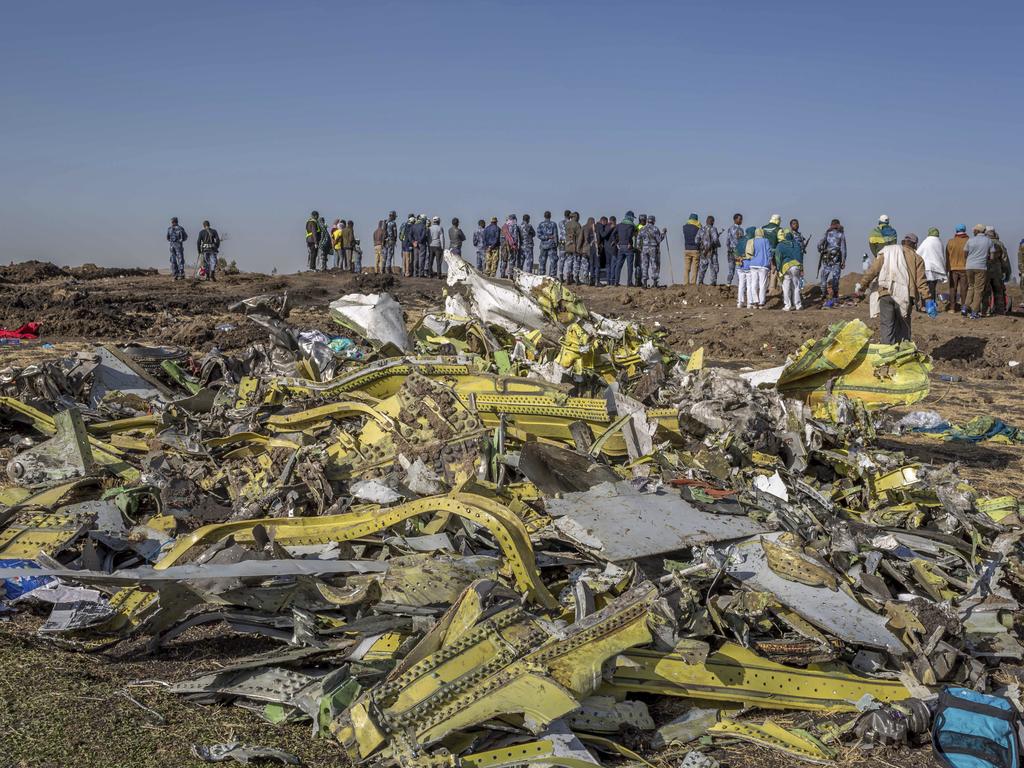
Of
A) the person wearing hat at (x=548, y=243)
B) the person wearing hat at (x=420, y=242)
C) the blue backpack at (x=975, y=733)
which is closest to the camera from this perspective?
the blue backpack at (x=975, y=733)

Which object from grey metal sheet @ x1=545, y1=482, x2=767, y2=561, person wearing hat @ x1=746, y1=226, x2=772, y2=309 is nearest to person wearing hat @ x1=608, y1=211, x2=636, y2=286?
person wearing hat @ x1=746, y1=226, x2=772, y2=309

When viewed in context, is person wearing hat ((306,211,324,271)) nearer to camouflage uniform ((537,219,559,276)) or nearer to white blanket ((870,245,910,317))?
camouflage uniform ((537,219,559,276))

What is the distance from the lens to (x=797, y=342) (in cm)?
1468

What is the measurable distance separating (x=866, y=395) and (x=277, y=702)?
5847mm

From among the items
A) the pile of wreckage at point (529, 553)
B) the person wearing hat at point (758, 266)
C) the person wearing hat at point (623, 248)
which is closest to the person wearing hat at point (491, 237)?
the person wearing hat at point (623, 248)

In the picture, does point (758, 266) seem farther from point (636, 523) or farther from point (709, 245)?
point (636, 523)

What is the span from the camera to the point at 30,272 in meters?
21.8

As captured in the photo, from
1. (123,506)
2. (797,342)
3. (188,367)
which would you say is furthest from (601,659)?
(797,342)

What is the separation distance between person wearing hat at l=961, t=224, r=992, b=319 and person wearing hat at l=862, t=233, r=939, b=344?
5.93 metres

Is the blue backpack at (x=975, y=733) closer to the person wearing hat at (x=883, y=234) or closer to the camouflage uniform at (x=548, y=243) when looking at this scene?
the person wearing hat at (x=883, y=234)

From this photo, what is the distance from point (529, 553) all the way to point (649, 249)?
18.6m

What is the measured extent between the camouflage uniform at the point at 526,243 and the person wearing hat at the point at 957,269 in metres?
10.4

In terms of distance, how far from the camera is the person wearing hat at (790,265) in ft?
56.3

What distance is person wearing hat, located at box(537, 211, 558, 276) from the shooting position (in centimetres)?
2264
